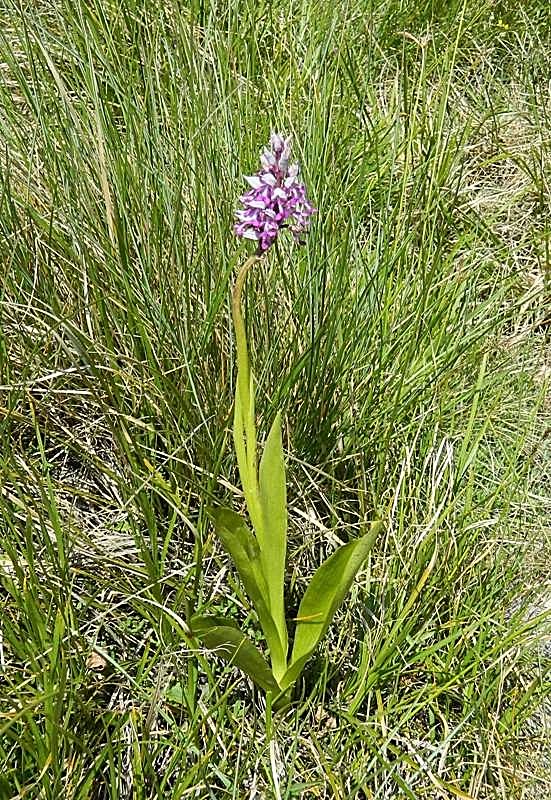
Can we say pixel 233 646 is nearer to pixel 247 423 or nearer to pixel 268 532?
pixel 268 532

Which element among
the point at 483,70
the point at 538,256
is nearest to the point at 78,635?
the point at 538,256

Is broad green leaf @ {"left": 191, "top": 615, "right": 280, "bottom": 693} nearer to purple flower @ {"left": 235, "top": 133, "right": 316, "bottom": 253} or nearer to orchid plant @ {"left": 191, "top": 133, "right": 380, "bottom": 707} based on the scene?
orchid plant @ {"left": 191, "top": 133, "right": 380, "bottom": 707}

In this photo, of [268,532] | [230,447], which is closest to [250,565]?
[268,532]

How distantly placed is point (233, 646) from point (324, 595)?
123mm

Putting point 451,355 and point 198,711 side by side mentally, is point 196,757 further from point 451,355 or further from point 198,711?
point 451,355

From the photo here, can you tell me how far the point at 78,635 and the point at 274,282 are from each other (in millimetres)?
622

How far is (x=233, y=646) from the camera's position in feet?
3.22

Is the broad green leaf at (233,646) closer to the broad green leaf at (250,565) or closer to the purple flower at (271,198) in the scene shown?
the broad green leaf at (250,565)

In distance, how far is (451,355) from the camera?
145 cm

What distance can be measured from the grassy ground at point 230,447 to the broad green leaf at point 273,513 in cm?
11

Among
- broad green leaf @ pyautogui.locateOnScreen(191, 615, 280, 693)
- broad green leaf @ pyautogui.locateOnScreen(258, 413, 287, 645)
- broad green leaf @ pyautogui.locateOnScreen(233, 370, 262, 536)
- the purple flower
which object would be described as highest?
the purple flower

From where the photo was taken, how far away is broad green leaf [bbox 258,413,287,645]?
941 millimetres

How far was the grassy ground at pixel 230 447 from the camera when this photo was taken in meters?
1.04

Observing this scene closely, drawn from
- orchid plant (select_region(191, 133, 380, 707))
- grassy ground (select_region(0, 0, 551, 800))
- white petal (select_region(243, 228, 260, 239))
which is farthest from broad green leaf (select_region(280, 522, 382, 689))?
white petal (select_region(243, 228, 260, 239))
